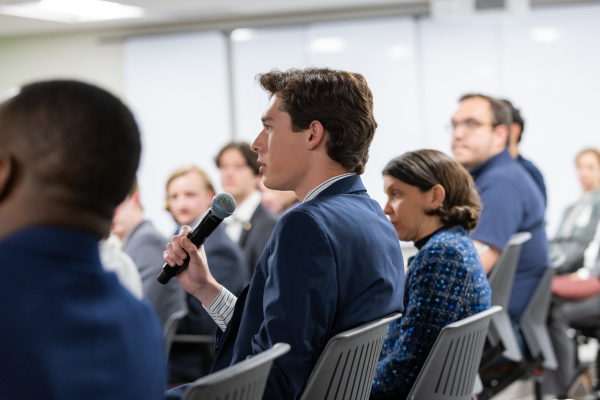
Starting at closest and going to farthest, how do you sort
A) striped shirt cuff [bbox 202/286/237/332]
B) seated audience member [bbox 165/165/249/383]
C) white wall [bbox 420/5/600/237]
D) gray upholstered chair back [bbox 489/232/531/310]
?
striped shirt cuff [bbox 202/286/237/332] → gray upholstered chair back [bbox 489/232/531/310] → seated audience member [bbox 165/165/249/383] → white wall [bbox 420/5/600/237]

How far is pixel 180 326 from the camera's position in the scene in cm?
318

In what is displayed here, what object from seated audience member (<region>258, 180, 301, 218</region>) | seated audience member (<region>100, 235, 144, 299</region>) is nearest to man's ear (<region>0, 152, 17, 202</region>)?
seated audience member (<region>100, 235, 144, 299</region>)

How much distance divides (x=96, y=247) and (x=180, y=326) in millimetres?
2528

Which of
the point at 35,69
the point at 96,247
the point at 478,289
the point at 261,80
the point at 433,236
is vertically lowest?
the point at 478,289

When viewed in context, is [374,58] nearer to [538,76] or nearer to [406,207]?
[538,76]

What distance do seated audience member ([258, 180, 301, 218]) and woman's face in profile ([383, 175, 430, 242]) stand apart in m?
2.23

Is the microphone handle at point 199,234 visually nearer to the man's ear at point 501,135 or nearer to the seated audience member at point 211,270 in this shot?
the seated audience member at point 211,270

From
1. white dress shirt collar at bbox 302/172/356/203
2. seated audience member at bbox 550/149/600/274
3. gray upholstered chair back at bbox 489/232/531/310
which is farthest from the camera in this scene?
seated audience member at bbox 550/149/600/274

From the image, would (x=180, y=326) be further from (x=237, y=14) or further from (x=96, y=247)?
(x=237, y=14)

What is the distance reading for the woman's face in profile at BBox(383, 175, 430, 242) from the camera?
1.98 m

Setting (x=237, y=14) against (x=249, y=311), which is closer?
(x=249, y=311)

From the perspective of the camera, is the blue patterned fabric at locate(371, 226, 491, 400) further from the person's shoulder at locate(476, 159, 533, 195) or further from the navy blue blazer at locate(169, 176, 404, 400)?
the person's shoulder at locate(476, 159, 533, 195)

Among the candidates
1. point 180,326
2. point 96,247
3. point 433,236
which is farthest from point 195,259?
point 180,326

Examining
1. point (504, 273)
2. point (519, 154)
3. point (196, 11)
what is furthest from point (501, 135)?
point (196, 11)
